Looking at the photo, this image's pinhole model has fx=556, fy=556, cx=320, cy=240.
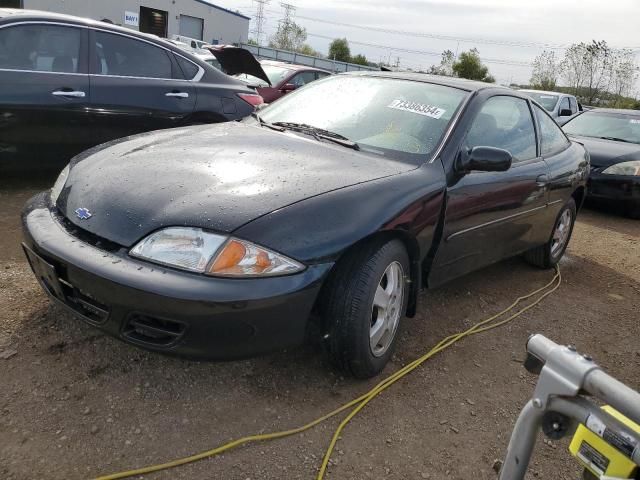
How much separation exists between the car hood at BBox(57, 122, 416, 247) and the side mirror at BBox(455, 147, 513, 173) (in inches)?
13.0

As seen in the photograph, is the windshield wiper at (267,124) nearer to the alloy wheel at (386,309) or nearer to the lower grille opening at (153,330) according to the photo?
the alloy wheel at (386,309)

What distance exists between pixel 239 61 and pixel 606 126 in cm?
546

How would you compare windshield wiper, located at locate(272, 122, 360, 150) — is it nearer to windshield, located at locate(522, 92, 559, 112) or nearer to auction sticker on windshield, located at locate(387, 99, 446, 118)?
auction sticker on windshield, located at locate(387, 99, 446, 118)

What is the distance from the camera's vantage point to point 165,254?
6.98ft

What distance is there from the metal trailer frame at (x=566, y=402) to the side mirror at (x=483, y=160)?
182cm

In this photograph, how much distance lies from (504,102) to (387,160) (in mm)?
1301

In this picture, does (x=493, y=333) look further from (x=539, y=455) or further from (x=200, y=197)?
(x=200, y=197)

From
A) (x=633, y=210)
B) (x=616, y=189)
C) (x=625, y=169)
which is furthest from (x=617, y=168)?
(x=633, y=210)

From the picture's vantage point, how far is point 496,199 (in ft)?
11.0

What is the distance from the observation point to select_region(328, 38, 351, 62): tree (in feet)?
165

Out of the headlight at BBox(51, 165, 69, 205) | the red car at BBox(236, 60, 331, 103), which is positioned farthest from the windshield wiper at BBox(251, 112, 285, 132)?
the red car at BBox(236, 60, 331, 103)

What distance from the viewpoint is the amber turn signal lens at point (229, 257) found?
2074mm

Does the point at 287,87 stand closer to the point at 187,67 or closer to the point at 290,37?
the point at 187,67

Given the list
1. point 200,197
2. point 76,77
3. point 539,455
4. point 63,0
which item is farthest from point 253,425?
point 63,0
